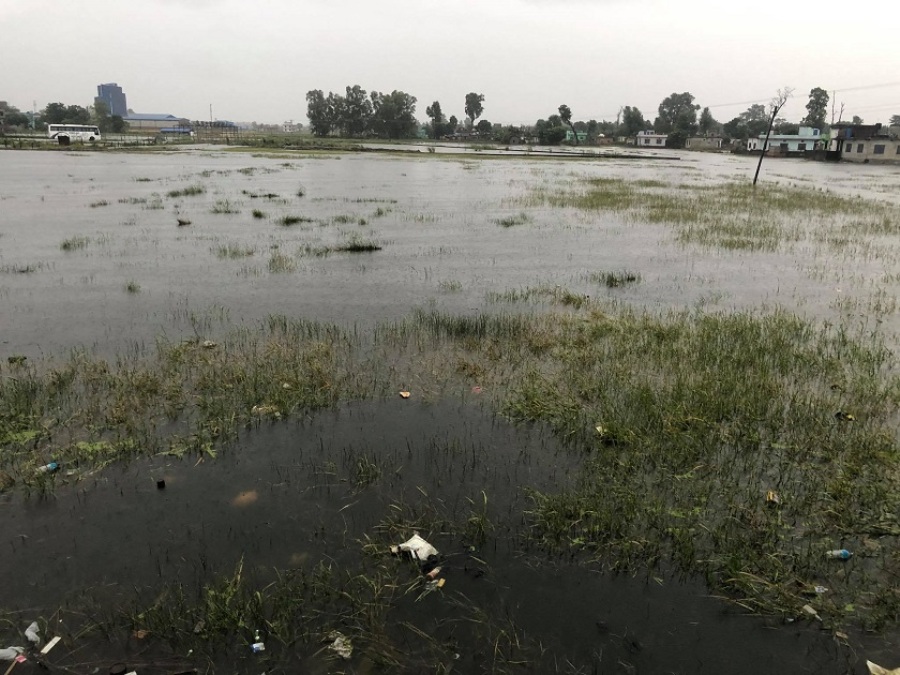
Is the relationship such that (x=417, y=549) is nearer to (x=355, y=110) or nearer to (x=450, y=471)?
(x=450, y=471)

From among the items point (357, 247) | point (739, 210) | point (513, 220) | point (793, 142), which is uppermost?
point (793, 142)

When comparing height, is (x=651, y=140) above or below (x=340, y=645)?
above

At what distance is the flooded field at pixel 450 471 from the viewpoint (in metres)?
4.88

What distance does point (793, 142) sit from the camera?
126m

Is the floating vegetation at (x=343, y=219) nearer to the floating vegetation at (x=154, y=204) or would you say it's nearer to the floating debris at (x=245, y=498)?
the floating vegetation at (x=154, y=204)

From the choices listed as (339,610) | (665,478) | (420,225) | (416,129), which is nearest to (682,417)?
(665,478)

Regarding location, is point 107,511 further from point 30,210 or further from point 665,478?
point 30,210

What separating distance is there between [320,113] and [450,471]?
167751 millimetres

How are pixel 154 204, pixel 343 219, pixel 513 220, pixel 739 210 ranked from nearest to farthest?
pixel 343 219 < pixel 513 220 < pixel 154 204 < pixel 739 210

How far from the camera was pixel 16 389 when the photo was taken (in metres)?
8.44

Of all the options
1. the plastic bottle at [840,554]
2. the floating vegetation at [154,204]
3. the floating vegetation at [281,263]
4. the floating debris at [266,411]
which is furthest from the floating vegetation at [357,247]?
the plastic bottle at [840,554]

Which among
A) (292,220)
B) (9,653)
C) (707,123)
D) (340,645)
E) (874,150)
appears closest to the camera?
(9,653)

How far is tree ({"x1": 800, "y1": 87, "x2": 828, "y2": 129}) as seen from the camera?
162m

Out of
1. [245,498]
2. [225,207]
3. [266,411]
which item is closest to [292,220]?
[225,207]
